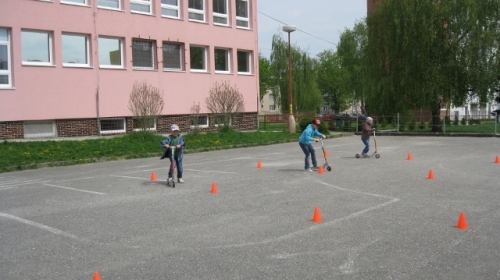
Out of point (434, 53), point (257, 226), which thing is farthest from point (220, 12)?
point (257, 226)

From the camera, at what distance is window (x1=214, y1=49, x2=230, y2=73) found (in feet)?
109

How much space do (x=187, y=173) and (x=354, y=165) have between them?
5.04m

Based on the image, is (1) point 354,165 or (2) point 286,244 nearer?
(2) point 286,244

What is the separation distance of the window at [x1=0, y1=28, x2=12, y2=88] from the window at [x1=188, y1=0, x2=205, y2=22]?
442 inches

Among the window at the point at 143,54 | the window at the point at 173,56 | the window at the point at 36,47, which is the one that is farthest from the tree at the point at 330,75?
the window at the point at 36,47

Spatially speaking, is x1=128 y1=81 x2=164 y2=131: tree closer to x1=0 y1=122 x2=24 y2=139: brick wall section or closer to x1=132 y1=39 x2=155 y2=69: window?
x1=132 y1=39 x2=155 y2=69: window

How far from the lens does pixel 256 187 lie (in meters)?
11.6

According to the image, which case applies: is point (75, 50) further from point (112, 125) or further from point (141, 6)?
point (141, 6)

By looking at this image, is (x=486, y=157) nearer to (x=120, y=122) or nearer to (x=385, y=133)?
(x=385, y=133)

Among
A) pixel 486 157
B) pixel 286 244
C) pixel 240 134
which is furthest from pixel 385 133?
pixel 286 244

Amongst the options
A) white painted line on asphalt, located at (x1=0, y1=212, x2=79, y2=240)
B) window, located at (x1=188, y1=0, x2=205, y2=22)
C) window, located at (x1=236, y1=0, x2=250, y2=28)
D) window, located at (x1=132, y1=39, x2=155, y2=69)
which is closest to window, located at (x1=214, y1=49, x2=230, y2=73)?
window, located at (x1=236, y1=0, x2=250, y2=28)

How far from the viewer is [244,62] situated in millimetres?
35375

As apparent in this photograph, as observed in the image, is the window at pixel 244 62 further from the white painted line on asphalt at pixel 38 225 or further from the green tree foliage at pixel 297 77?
the white painted line on asphalt at pixel 38 225

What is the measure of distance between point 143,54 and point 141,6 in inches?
103
